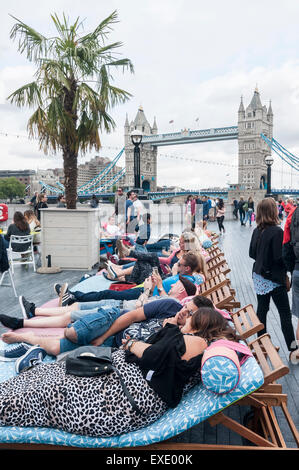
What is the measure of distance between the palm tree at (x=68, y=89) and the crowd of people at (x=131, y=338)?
3602mm

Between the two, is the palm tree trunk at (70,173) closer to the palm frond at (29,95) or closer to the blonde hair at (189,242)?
the palm frond at (29,95)

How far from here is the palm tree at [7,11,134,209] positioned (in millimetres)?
7129

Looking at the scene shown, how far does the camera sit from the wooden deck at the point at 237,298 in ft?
8.00

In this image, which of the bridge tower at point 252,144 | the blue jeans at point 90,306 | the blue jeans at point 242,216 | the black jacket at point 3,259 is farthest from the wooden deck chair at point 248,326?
the bridge tower at point 252,144

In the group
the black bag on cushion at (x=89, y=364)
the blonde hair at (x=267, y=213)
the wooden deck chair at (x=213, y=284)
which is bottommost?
the black bag on cushion at (x=89, y=364)

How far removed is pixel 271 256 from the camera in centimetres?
357

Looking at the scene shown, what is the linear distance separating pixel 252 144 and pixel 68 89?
7576 centimetres

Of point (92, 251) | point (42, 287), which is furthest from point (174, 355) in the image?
point (92, 251)

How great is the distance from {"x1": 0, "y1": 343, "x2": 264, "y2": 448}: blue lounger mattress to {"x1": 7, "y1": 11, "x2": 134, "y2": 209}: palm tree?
6.08 meters

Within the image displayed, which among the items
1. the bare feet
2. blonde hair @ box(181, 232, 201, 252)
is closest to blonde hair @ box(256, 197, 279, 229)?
blonde hair @ box(181, 232, 201, 252)

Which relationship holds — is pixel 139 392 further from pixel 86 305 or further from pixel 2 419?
pixel 86 305

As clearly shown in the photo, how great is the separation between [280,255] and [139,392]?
202 centimetres

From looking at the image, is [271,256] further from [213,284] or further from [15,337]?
[15,337]
